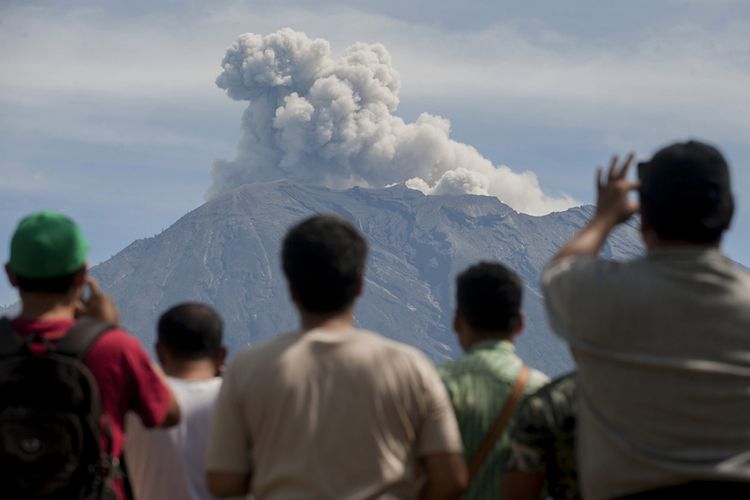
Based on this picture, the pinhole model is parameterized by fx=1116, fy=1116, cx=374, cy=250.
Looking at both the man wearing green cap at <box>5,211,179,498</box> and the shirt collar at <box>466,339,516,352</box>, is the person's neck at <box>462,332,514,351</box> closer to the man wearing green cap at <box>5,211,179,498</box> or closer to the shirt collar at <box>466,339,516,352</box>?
the shirt collar at <box>466,339,516,352</box>

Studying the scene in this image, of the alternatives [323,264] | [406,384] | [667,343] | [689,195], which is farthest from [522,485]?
[689,195]

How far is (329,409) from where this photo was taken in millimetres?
4238

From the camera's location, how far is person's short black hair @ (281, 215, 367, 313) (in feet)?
14.3

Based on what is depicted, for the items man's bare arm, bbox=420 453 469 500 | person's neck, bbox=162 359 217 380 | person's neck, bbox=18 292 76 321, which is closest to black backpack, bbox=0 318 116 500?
person's neck, bbox=18 292 76 321

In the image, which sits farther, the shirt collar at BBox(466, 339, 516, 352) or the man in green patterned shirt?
the shirt collar at BBox(466, 339, 516, 352)

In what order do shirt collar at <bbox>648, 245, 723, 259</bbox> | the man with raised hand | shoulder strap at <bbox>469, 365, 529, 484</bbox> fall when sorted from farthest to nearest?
shoulder strap at <bbox>469, 365, 529, 484</bbox> → shirt collar at <bbox>648, 245, 723, 259</bbox> → the man with raised hand

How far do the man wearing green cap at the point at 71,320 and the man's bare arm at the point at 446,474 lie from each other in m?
1.10

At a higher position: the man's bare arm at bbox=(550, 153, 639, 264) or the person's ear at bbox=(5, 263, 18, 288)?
the man's bare arm at bbox=(550, 153, 639, 264)

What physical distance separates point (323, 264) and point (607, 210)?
3.66 ft

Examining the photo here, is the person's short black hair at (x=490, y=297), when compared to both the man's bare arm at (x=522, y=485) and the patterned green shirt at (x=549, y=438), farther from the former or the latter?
the man's bare arm at (x=522, y=485)

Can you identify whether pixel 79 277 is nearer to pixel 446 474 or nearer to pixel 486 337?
pixel 446 474

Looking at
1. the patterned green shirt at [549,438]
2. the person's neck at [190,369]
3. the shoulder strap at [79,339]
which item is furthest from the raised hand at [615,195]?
the person's neck at [190,369]

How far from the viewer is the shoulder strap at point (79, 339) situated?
4.43m

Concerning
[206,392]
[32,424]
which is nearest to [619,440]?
[32,424]
